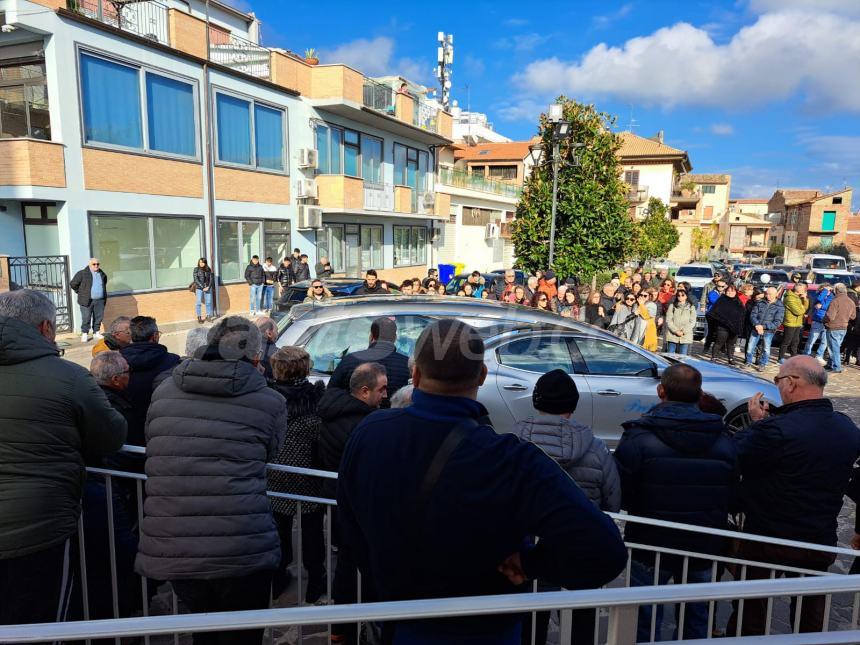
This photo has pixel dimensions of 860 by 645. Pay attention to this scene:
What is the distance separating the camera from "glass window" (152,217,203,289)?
14.7 meters

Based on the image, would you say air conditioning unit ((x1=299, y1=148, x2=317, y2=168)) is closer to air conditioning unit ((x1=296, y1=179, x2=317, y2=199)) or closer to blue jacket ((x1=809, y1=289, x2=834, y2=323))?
air conditioning unit ((x1=296, y1=179, x2=317, y2=199))

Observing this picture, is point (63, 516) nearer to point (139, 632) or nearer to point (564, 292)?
point (139, 632)

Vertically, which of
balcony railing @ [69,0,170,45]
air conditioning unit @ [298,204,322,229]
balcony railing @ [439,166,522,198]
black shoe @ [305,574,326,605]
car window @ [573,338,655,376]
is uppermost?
balcony railing @ [69,0,170,45]

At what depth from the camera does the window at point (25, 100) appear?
12.1 meters

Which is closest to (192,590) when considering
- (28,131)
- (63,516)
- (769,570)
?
(63,516)

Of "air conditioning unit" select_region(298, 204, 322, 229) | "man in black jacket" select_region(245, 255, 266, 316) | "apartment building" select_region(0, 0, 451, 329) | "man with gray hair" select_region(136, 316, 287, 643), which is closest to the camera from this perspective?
"man with gray hair" select_region(136, 316, 287, 643)

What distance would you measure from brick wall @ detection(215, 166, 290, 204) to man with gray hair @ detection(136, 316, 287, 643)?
1496 centimetres

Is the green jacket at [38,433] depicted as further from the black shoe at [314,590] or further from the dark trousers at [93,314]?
the dark trousers at [93,314]

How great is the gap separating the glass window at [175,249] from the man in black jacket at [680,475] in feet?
47.1

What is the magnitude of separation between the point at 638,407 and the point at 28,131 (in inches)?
544

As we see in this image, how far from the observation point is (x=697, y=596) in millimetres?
1566

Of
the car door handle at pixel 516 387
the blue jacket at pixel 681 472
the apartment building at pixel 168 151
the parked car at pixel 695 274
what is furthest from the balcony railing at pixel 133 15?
the parked car at pixel 695 274

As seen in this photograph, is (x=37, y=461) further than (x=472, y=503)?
Yes

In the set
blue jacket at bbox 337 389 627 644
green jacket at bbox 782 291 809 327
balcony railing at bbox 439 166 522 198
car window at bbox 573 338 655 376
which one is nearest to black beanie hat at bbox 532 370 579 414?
blue jacket at bbox 337 389 627 644
